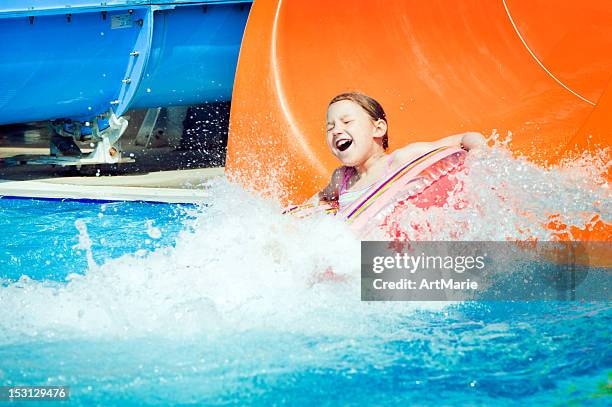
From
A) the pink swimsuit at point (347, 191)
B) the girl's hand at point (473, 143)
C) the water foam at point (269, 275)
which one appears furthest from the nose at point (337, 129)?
the girl's hand at point (473, 143)

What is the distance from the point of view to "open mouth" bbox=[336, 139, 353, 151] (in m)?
2.89

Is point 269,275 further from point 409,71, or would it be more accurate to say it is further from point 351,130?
point 409,71

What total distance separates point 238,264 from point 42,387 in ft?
2.72

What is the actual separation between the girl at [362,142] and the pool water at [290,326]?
7.1 inches

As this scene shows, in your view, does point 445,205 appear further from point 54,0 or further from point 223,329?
point 54,0

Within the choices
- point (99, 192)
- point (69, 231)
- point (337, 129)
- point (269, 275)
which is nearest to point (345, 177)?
point (337, 129)

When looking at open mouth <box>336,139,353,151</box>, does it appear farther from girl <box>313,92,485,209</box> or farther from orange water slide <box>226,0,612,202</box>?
orange water slide <box>226,0,612,202</box>

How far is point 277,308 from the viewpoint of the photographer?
2.46 m

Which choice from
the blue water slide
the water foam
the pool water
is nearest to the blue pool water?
the pool water

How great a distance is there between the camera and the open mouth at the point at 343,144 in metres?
2.89

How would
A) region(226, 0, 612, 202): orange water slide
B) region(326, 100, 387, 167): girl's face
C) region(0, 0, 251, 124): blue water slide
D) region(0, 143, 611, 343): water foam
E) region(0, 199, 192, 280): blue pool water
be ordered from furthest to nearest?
region(0, 0, 251, 124): blue water slide < region(226, 0, 612, 202): orange water slide < region(0, 199, 192, 280): blue pool water < region(326, 100, 387, 167): girl's face < region(0, 143, 611, 343): water foam

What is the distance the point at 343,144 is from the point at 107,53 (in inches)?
91.6

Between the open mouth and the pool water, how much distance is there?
0.85ft

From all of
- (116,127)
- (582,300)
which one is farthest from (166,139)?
(582,300)
